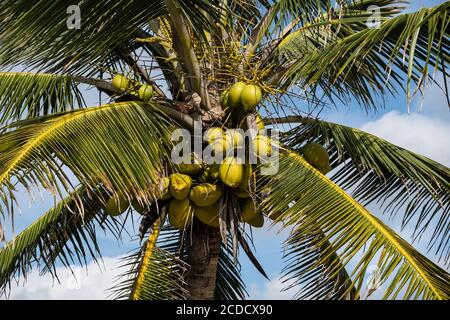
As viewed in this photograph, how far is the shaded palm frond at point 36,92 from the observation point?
19.4ft

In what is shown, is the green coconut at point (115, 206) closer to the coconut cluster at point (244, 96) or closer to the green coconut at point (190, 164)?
the green coconut at point (190, 164)

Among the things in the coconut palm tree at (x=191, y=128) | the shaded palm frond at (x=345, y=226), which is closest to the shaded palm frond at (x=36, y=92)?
the coconut palm tree at (x=191, y=128)

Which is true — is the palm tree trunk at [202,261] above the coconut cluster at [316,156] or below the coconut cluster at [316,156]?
below

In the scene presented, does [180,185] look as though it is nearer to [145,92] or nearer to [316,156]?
[145,92]

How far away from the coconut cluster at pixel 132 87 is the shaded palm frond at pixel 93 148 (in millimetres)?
317

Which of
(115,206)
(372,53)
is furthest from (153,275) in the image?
(372,53)

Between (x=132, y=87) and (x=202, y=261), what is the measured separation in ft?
4.81

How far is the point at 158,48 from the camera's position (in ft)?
19.2

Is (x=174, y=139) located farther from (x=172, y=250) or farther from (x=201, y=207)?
(x=172, y=250)

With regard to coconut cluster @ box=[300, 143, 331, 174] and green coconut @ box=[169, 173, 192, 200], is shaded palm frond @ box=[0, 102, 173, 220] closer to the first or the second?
green coconut @ box=[169, 173, 192, 200]

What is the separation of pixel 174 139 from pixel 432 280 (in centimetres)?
201

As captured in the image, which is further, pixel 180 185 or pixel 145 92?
pixel 145 92

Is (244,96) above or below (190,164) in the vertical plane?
above

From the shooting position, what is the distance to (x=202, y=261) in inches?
225
